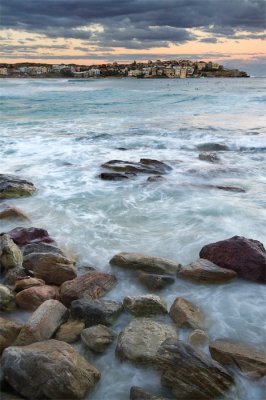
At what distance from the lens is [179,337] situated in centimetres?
409

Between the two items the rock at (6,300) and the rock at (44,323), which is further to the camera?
the rock at (6,300)

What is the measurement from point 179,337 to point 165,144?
10905 millimetres

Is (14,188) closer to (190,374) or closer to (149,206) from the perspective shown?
(149,206)

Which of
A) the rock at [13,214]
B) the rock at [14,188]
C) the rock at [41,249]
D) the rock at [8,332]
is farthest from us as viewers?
the rock at [14,188]

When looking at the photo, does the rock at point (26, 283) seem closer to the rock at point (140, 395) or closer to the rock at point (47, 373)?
the rock at point (47, 373)

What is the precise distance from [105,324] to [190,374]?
1.20 m

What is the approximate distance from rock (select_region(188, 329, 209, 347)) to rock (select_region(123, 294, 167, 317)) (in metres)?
0.44

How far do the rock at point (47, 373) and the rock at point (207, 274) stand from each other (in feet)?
6.70

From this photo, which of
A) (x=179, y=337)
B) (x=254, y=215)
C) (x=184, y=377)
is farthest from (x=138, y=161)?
(x=184, y=377)

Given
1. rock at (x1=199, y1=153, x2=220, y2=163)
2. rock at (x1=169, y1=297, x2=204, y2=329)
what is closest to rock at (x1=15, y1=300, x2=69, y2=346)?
rock at (x1=169, y1=297, x2=204, y2=329)

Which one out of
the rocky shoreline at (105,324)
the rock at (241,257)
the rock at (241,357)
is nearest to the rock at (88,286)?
the rocky shoreline at (105,324)

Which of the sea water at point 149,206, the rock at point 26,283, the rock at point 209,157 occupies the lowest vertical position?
the sea water at point 149,206

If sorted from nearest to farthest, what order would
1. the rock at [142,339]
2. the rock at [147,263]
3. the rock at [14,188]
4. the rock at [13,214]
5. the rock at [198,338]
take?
the rock at [142,339]
the rock at [198,338]
the rock at [147,263]
the rock at [13,214]
the rock at [14,188]

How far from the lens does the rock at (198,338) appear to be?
400 cm
